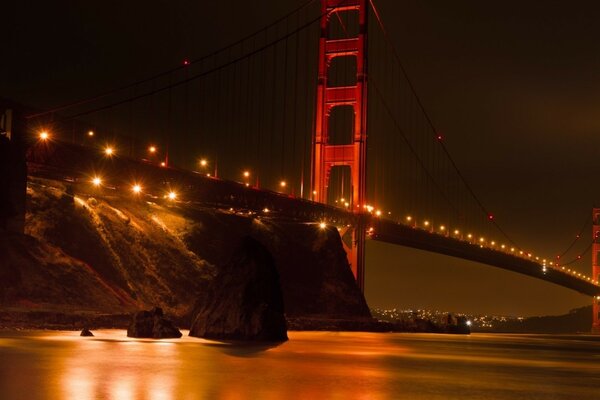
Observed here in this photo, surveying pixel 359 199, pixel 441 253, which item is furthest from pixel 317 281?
pixel 441 253

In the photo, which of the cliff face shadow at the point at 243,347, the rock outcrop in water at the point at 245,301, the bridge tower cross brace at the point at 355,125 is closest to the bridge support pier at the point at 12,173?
the rock outcrop in water at the point at 245,301

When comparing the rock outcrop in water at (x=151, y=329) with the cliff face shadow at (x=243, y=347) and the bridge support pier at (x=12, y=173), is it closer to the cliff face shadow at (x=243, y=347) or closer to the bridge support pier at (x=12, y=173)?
the cliff face shadow at (x=243, y=347)

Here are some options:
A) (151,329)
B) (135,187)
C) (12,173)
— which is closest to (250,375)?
(151,329)

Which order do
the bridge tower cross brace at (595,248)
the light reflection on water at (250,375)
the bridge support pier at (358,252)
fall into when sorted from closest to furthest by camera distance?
the light reflection on water at (250,375), the bridge support pier at (358,252), the bridge tower cross brace at (595,248)

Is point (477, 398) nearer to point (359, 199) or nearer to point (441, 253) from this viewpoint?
point (359, 199)

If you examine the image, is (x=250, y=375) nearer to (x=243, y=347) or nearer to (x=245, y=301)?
(x=243, y=347)

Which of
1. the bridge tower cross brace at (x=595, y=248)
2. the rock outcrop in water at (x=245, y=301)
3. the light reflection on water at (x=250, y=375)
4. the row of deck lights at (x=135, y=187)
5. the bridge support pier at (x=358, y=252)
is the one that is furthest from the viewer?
the bridge tower cross brace at (x=595, y=248)

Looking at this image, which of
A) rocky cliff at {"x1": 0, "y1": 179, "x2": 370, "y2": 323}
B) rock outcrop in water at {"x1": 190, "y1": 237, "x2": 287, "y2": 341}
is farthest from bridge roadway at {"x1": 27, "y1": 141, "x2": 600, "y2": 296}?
rock outcrop in water at {"x1": 190, "y1": 237, "x2": 287, "y2": 341}
